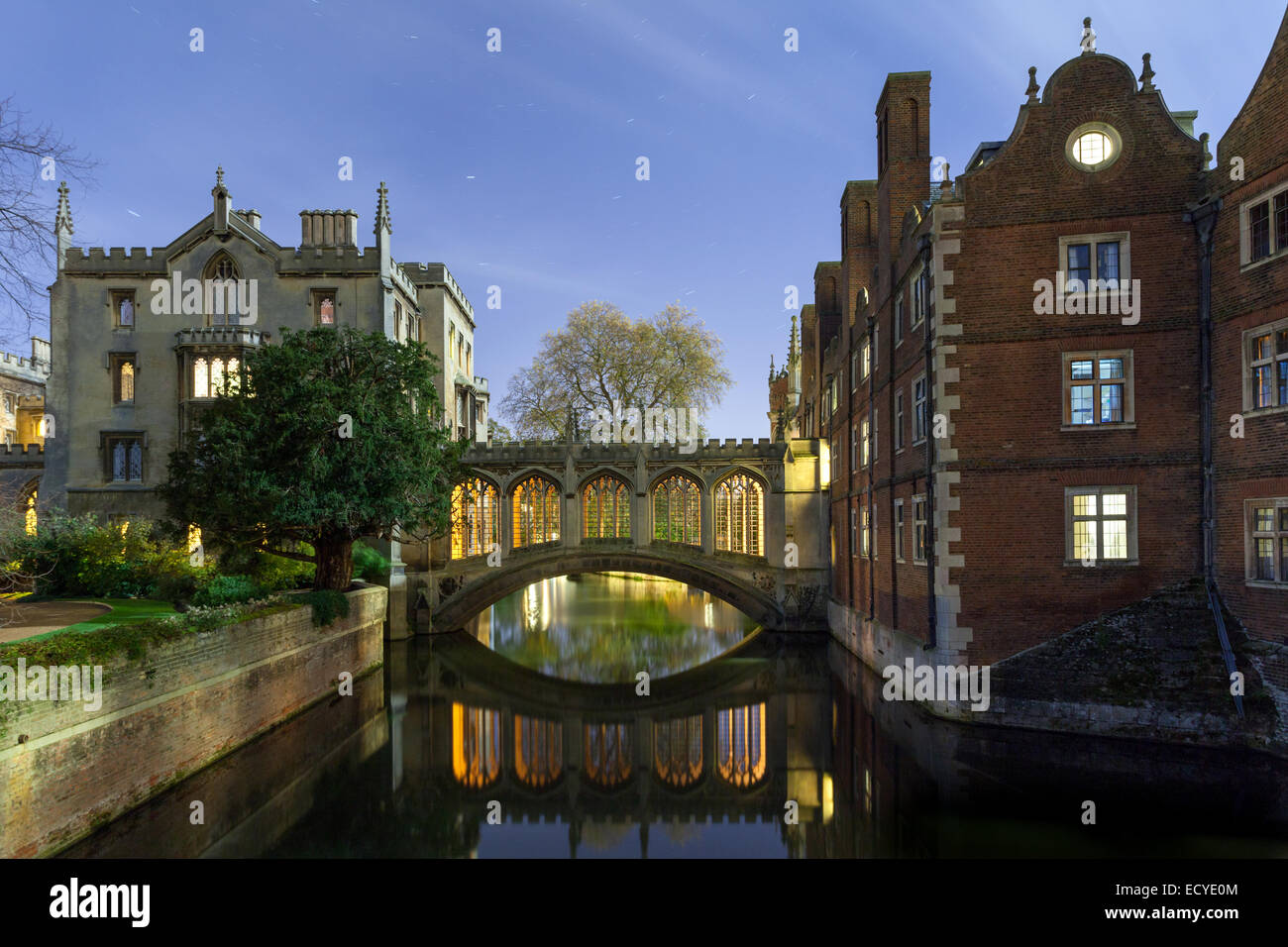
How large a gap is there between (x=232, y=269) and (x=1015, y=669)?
30.6 m

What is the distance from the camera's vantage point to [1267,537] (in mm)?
12844

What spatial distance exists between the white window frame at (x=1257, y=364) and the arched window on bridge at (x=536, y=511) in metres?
22.9

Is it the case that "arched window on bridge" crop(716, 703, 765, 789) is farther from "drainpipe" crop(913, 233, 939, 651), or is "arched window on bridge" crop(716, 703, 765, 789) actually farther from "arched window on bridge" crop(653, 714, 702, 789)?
"drainpipe" crop(913, 233, 939, 651)

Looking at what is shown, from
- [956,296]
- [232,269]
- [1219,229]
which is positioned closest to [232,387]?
[232,269]

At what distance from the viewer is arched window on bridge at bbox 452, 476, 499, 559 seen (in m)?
30.8

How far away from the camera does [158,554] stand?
2130 cm

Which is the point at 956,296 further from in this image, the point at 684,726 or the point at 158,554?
the point at 158,554

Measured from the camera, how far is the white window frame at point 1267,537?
12.5 meters

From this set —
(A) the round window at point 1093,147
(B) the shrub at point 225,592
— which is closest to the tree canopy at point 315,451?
(B) the shrub at point 225,592

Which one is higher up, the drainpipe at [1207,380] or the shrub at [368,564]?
the drainpipe at [1207,380]

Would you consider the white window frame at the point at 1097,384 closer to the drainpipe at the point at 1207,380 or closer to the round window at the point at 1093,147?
the drainpipe at the point at 1207,380

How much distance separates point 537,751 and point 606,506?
15.6m

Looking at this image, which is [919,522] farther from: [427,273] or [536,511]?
[427,273]

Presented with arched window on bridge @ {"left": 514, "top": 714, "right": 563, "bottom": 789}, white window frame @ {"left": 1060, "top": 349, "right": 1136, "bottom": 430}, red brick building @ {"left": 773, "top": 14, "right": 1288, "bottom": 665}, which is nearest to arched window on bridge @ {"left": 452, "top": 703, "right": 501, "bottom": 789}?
arched window on bridge @ {"left": 514, "top": 714, "right": 563, "bottom": 789}
